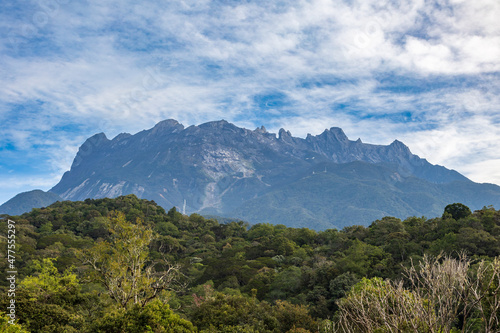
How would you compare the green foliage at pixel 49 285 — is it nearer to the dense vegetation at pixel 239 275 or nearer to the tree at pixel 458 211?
the dense vegetation at pixel 239 275

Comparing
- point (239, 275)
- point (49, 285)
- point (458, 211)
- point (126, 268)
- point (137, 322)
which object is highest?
point (458, 211)

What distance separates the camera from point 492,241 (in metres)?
42.7

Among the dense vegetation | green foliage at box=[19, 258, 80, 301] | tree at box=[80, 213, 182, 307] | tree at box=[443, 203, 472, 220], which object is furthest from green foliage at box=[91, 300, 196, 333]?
tree at box=[443, 203, 472, 220]

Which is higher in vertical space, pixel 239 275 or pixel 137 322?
pixel 137 322

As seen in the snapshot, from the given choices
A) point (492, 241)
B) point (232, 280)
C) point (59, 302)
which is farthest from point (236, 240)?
point (59, 302)

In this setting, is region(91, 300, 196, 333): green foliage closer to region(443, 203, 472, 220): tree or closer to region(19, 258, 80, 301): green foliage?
region(19, 258, 80, 301): green foliage

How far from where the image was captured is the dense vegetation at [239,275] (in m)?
12.7

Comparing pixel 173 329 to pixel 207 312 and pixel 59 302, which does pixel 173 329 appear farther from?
pixel 59 302

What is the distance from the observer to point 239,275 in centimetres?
5481

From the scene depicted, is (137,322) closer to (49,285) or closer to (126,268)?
(126,268)

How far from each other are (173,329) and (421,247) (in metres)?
43.0

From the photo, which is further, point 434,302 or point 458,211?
point 458,211

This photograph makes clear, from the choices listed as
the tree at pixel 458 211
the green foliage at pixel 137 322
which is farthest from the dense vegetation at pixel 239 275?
the tree at pixel 458 211

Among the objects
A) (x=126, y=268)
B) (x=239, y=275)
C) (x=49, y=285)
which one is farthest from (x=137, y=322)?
(x=239, y=275)
